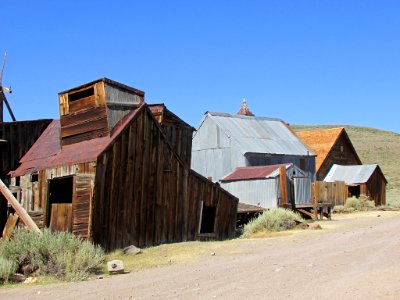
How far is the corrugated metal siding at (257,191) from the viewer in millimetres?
27000

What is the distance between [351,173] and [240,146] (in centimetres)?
1244

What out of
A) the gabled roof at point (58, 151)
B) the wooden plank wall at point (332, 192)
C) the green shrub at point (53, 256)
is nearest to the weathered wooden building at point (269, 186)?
the wooden plank wall at point (332, 192)

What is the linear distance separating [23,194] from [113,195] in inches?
154

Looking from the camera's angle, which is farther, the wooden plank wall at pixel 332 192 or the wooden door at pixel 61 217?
the wooden plank wall at pixel 332 192

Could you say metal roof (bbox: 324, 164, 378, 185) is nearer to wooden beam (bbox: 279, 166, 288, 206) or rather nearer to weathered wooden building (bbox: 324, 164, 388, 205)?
weathered wooden building (bbox: 324, 164, 388, 205)

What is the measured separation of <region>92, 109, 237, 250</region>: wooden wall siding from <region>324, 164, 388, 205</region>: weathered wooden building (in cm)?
2321

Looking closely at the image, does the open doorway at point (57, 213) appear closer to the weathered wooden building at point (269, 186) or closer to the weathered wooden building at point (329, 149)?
the weathered wooden building at point (269, 186)

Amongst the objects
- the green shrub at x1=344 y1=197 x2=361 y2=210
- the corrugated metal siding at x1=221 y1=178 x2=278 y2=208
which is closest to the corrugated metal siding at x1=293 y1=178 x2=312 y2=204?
the corrugated metal siding at x1=221 y1=178 x2=278 y2=208

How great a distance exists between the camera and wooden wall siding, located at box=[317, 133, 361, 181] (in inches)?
1673

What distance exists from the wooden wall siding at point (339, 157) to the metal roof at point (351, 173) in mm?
462

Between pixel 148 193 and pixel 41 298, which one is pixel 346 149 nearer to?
pixel 148 193

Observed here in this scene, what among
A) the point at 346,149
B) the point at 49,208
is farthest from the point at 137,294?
the point at 346,149

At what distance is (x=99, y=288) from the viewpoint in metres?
9.62

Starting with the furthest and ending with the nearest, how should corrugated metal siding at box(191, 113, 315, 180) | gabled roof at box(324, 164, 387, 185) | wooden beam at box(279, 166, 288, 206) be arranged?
gabled roof at box(324, 164, 387, 185) → corrugated metal siding at box(191, 113, 315, 180) → wooden beam at box(279, 166, 288, 206)
